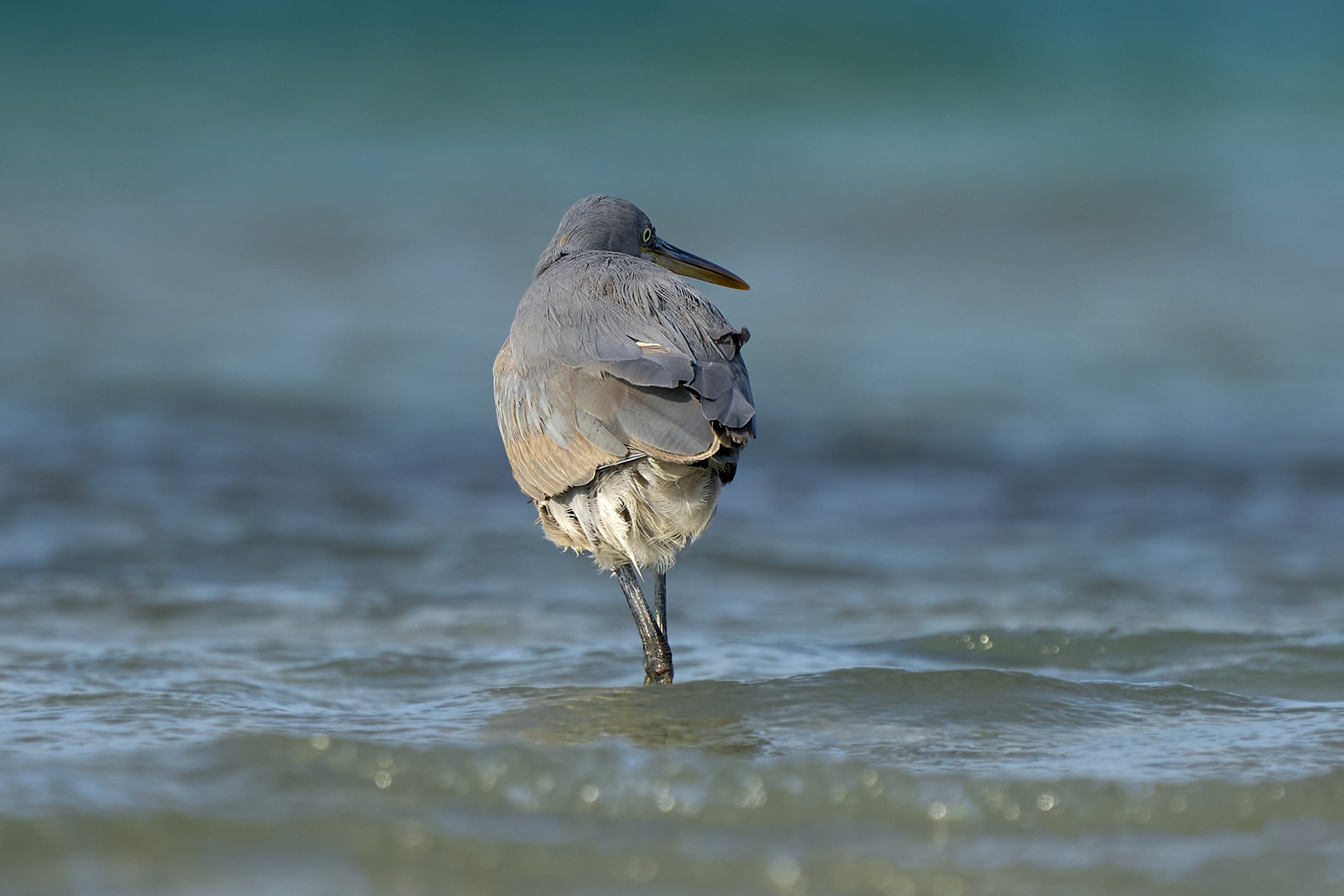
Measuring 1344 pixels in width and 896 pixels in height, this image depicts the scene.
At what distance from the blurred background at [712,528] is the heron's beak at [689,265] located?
4.68 feet

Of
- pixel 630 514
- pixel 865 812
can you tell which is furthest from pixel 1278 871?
pixel 630 514

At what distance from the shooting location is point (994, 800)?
11.3 ft

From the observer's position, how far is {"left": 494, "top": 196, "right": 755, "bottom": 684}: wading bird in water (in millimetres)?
4133

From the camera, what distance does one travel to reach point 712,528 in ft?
24.1

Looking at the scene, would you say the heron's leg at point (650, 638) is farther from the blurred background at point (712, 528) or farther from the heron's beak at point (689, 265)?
the heron's beak at point (689, 265)

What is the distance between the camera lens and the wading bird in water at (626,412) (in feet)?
13.6

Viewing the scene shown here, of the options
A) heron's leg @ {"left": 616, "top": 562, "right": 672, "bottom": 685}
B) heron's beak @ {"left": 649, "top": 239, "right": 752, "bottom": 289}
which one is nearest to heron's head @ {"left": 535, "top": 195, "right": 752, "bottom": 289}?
heron's beak @ {"left": 649, "top": 239, "right": 752, "bottom": 289}

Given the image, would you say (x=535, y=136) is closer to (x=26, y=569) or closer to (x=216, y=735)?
(x=26, y=569)

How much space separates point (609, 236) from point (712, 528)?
234 centimetres

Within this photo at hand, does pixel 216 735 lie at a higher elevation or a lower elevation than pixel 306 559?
lower

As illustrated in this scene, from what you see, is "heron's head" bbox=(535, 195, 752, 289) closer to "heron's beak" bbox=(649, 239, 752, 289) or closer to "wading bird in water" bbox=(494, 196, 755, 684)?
"heron's beak" bbox=(649, 239, 752, 289)

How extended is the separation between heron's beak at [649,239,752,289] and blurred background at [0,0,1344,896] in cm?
143

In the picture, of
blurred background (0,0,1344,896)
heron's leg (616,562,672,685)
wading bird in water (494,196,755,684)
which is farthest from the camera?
heron's leg (616,562,672,685)

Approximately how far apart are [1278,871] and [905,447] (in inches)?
239
